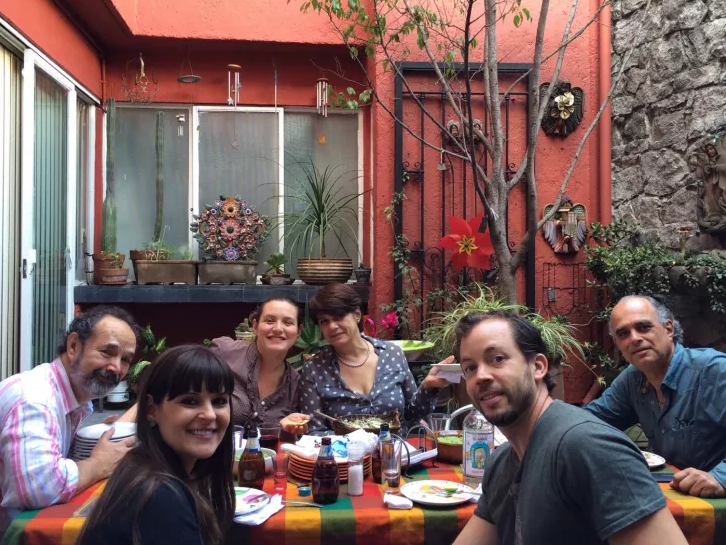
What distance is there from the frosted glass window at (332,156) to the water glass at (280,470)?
11.5 feet

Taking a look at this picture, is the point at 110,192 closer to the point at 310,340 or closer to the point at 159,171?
the point at 159,171

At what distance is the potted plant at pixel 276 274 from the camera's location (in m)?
5.32

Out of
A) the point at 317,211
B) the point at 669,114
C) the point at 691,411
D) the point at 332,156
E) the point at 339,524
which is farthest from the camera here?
the point at 332,156

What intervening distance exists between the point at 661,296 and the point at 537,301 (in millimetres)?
1058

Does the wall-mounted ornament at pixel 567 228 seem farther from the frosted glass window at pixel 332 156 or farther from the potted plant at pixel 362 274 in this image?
the frosted glass window at pixel 332 156

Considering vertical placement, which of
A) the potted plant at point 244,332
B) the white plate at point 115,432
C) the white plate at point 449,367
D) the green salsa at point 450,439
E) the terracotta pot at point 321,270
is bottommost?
the green salsa at point 450,439

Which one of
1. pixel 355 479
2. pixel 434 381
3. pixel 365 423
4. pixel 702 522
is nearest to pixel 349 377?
pixel 434 381

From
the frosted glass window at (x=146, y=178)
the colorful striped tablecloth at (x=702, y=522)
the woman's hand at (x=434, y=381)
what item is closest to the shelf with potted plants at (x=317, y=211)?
the frosted glass window at (x=146, y=178)

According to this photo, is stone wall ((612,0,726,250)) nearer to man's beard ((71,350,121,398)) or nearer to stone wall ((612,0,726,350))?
stone wall ((612,0,726,350))

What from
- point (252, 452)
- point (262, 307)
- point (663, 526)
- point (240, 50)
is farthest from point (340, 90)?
point (663, 526)

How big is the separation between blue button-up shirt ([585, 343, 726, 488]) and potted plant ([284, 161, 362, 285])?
3.23 m

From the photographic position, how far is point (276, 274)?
5.34 metres

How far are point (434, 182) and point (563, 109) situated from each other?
1.11 m

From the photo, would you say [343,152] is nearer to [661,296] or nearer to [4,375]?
[661,296]
